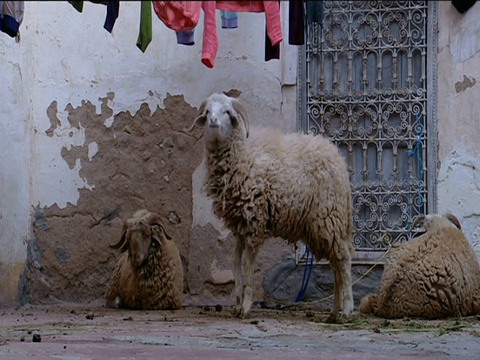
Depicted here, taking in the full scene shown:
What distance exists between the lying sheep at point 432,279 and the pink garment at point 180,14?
2779mm

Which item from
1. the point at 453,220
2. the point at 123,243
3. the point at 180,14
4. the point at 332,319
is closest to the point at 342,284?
the point at 332,319

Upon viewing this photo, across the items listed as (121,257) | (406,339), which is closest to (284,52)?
(121,257)

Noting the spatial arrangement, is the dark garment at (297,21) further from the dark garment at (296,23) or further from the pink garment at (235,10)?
the pink garment at (235,10)

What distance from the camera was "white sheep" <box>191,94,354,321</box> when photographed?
7.94m

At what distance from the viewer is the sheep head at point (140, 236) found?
8.89m

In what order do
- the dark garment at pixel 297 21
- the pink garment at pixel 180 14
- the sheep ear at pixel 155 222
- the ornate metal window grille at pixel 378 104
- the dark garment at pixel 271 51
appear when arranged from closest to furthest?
1. the pink garment at pixel 180 14
2. the dark garment at pixel 297 21
3. the dark garment at pixel 271 51
4. the sheep ear at pixel 155 222
5. the ornate metal window grille at pixel 378 104

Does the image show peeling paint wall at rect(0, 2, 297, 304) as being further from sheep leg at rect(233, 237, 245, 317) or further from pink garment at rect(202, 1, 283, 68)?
pink garment at rect(202, 1, 283, 68)

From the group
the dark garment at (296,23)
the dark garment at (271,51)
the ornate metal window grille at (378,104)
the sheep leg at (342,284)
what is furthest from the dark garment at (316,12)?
the ornate metal window grille at (378,104)

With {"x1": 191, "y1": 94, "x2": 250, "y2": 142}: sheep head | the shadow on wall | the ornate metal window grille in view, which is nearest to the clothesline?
{"x1": 191, "y1": 94, "x2": 250, "y2": 142}: sheep head

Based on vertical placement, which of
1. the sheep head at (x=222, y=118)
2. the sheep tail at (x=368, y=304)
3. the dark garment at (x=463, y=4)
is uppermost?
the dark garment at (x=463, y=4)

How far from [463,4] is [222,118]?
3.01 metres

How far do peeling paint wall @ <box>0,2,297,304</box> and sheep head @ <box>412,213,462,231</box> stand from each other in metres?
1.60

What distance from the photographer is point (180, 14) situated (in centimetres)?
747

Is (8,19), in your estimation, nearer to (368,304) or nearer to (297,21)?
(297,21)
